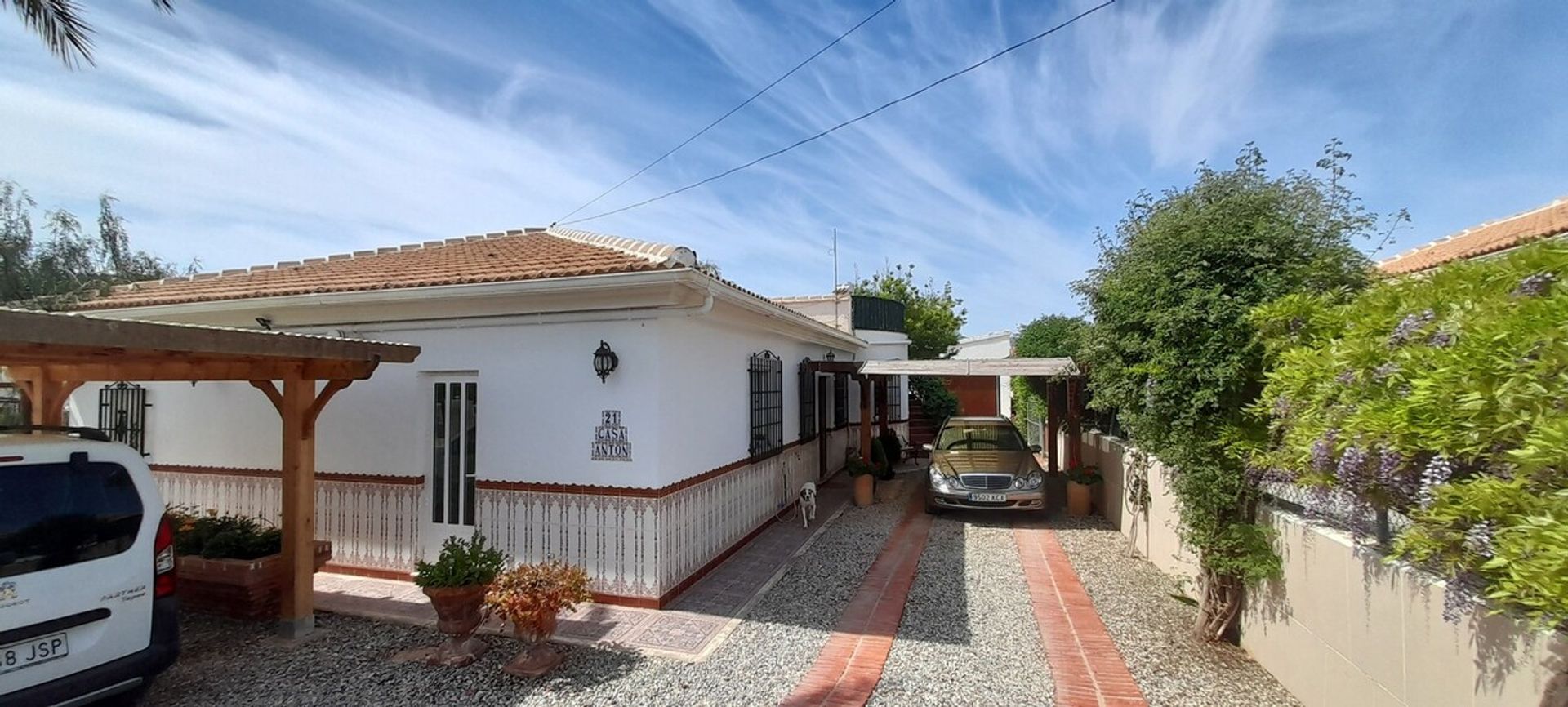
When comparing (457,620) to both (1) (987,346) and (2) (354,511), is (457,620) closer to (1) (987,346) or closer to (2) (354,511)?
(2) (354,511)

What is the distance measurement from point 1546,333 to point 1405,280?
155cm

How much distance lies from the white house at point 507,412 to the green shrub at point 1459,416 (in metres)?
4.53

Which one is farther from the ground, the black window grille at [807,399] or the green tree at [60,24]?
the green tree at [60,24]

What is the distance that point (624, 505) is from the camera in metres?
6.04

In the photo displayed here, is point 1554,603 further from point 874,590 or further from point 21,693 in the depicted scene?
point 21,693

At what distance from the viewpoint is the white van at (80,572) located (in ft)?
11.3

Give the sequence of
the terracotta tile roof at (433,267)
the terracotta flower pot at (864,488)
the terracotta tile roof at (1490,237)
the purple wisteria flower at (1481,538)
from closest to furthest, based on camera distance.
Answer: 1. the purple wisteria flower at (1481,538)
2. the terracotta tile roof at (433,267)
3. the terracotta tile roof at (1490,237)
4. the terracotta flower pot at (864,488)

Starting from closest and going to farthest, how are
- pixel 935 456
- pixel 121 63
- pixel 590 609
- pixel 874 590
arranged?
pixel 590 609, pixel 874 590, pixel 121 63, pixel 935 456

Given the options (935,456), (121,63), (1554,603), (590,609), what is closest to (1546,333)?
(1554,603)

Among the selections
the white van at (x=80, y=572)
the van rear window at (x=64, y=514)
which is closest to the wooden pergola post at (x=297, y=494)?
the white van at (x=80, y=572)

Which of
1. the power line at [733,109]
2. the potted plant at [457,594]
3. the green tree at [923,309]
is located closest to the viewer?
the potted plant at [457,594]

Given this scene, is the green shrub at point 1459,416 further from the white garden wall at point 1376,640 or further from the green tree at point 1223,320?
the green tree at point 1223,320

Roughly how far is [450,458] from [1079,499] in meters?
9.37

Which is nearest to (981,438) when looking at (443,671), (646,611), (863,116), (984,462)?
(984,462)
